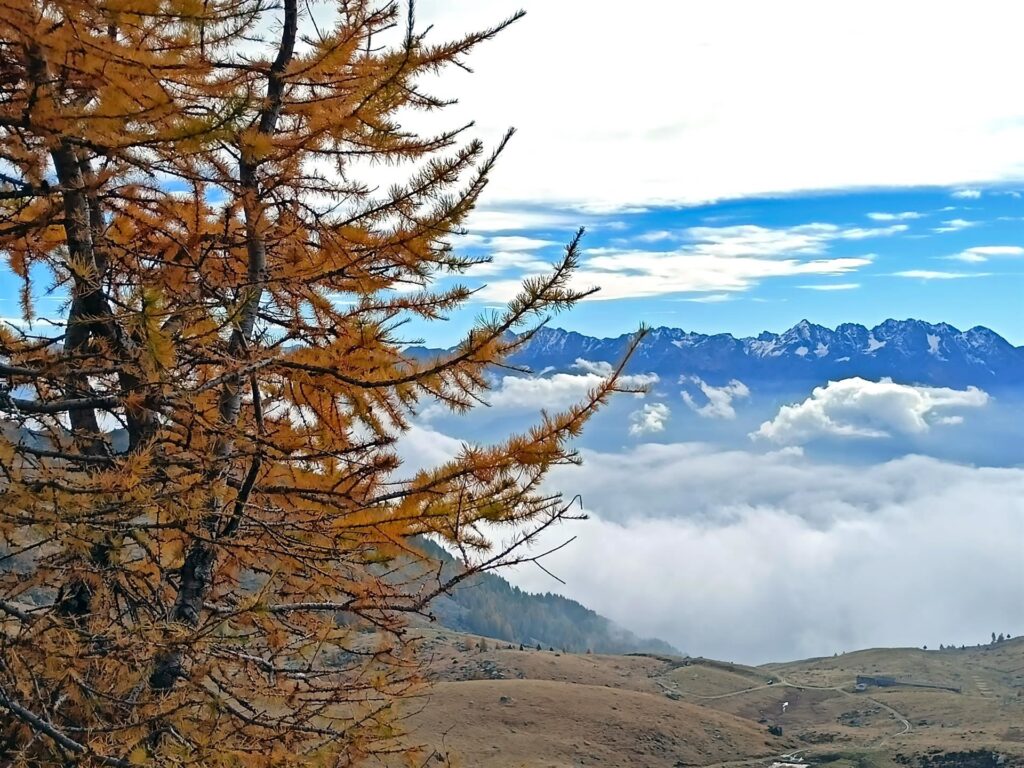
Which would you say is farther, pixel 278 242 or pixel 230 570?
pixel 230 570

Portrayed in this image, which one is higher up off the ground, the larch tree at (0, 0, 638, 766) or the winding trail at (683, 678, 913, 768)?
the larch tree at (0, 0, 638, 766)

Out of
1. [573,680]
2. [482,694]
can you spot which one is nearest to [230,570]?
[482,694]

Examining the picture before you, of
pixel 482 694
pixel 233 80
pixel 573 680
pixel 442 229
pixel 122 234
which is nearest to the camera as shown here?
Result: pixel 442 229

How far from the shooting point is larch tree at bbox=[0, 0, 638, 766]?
16.3ft

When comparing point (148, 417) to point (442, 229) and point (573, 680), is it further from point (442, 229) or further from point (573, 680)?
point (573, 680)

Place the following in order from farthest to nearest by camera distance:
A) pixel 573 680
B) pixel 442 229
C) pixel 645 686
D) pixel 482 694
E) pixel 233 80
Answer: pixel 645 686 < pixel 573 680 < pixel 482 694 < pixel 233 80 < pixel 442 229

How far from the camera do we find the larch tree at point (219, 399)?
16.3ft

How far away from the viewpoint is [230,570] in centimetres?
733

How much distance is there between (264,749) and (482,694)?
8835 cm

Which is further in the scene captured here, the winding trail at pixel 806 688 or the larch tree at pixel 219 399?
the winding trail at pixel 806 688

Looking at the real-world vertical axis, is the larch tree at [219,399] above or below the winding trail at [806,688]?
above

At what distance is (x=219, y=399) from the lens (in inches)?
259

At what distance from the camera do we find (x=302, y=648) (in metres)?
6.29

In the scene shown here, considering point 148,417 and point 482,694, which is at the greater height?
point 148,417
